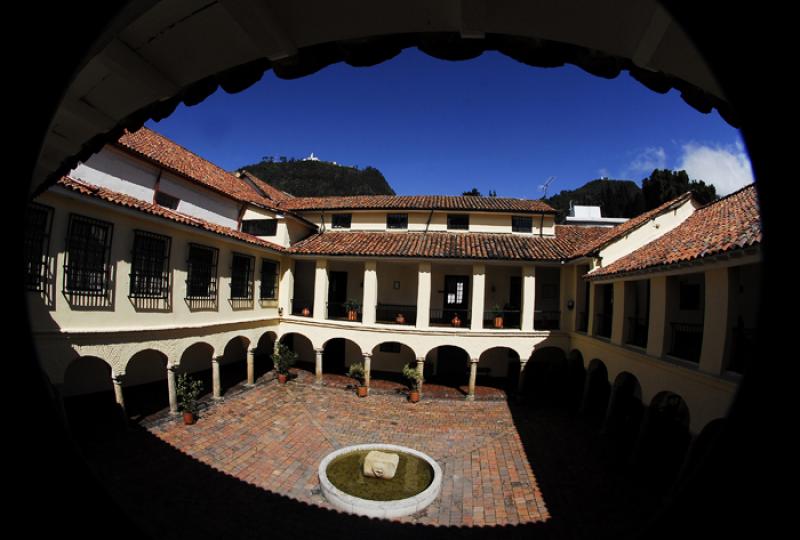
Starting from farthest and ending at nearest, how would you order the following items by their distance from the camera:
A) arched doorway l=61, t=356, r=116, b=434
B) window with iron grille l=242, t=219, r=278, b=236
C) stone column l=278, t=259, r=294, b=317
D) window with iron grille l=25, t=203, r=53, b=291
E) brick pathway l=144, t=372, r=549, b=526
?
window with iron grille l=242, t=219, r=278, b=236
stone column l=278, t=259, r=294, b=317
arched doorway l=61, t=356, r=116, b=434
window with iron grille l=25, t=203, r=53, b=291
brick pathway l=144, t=372, r=549, b=526

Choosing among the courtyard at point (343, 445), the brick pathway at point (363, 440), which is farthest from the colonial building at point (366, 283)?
the courtyard at point (343, 445)

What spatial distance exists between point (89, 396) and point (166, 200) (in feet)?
24.5

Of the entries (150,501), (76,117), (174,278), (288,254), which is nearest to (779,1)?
(76,117)

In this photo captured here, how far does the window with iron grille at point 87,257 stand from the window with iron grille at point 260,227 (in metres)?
7.78

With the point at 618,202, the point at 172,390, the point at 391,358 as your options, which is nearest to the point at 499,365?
the point at 391,358

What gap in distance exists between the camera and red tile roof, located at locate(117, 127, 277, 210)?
13.1 metres

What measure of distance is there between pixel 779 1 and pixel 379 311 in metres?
17.8

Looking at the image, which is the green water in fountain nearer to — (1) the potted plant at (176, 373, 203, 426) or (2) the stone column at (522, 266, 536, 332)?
(1) the potted plant at (176, 373, 203, 426)

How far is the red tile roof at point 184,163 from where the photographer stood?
13145 mm

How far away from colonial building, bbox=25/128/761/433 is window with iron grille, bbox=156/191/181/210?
0.28 feet

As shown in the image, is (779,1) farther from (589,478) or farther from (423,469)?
(589,478)

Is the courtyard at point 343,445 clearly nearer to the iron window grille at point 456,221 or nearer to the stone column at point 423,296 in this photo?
the stone column at point 423,296

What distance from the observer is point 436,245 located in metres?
16.7

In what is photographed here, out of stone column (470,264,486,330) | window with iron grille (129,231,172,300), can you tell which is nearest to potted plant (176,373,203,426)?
window with iron grille (129,231,172,300)
